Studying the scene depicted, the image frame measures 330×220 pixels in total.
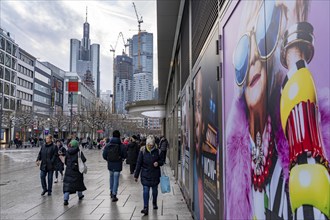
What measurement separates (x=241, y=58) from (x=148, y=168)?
547 centimetres

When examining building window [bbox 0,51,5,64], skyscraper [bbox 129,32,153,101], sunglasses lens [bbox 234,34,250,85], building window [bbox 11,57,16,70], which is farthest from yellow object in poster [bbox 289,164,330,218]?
skyscraper [bbox 129,32,153,101]

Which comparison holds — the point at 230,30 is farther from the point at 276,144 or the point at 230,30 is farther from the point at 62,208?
the point at 62,208

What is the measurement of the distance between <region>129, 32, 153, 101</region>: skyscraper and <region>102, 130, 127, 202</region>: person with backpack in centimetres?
7871

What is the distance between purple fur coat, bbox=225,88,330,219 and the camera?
7.16ft

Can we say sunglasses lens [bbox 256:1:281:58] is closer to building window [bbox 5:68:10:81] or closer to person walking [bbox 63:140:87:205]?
person walking [bbox 63:140:87:205]

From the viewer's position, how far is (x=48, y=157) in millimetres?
10938

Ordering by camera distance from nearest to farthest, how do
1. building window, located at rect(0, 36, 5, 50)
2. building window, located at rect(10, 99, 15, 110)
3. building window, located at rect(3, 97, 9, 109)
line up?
building window, located at rect(0, 36, 5, 50) → building window, located at rect(3, 97, 9, 109) → building window, located at rect(10, 99, 15, 110)

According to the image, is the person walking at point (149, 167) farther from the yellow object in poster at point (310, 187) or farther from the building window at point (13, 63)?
the building window at point (13, 63)

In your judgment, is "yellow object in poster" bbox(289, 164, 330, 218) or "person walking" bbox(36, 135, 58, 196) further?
"person walking" bbox(36, 135, 58, 196)

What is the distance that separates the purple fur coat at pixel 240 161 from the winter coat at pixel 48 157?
815 cm

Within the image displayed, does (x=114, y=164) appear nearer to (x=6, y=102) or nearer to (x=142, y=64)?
(x=6, y=102)

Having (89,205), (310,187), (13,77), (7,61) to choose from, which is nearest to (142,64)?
(13,77)

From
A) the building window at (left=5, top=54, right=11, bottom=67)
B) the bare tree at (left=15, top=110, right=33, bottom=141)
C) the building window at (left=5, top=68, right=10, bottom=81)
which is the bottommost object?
the bare tree at (left=15, top=110, right=33, bottom=141)

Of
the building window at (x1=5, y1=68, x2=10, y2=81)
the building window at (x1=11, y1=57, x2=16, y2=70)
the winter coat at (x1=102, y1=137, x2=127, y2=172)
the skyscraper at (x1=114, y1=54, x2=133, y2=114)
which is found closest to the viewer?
the winter coat at (x1=102, y1=137, x2=127, y2=172)
